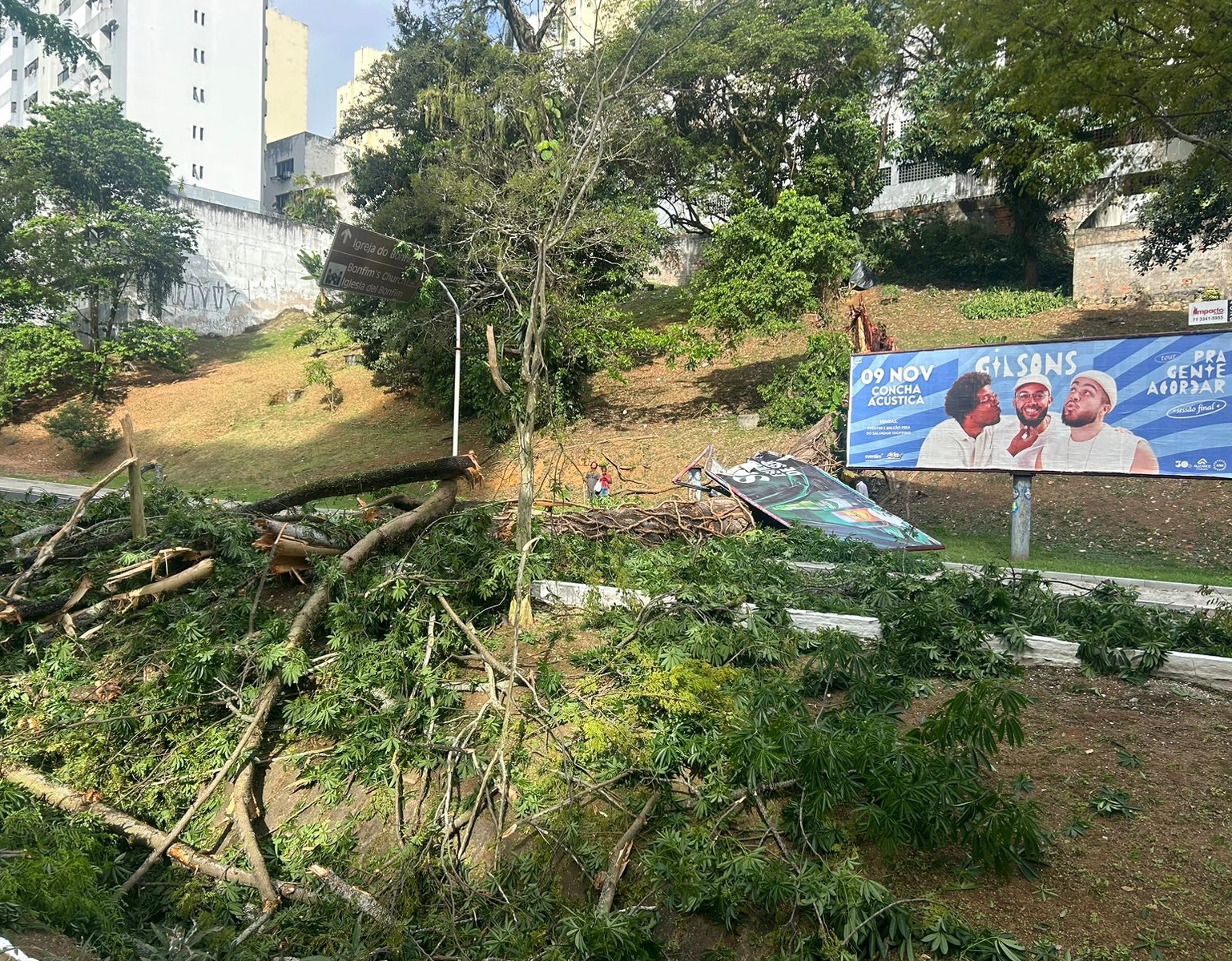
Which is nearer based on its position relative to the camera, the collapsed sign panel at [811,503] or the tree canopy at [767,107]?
the collapsed sign panel at [811,503]

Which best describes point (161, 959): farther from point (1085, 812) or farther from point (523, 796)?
point (1085, 812)

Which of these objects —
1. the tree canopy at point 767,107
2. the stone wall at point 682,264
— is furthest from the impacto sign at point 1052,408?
the stone wall at point 682,264

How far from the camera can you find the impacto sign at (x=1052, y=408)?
11.4 m

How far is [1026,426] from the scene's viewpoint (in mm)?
12484

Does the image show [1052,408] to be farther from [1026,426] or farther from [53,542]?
[53,542]

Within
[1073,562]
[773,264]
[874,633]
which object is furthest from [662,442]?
[874,633]

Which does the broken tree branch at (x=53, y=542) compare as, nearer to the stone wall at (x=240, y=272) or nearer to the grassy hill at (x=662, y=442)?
the grassy hill at (x=662, y=442)

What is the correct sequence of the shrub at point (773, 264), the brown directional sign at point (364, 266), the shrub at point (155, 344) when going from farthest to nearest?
the shrub at point (155, 344)
the shrub at point (773, 264)
the brown directional sign at point (364, 266)

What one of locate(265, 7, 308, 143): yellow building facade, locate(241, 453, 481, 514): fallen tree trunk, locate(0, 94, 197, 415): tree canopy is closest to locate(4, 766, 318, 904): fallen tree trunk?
locate(241, 453, 481, 514): fallen tree trunk

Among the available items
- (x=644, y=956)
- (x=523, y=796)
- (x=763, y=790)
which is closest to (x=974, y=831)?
(x=763, y=790)

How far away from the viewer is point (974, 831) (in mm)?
3895

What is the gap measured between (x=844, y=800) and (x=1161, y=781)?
1.69 metres

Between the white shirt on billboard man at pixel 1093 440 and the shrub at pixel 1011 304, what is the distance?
14.3 m

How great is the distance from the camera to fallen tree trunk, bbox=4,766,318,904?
4859 mm
